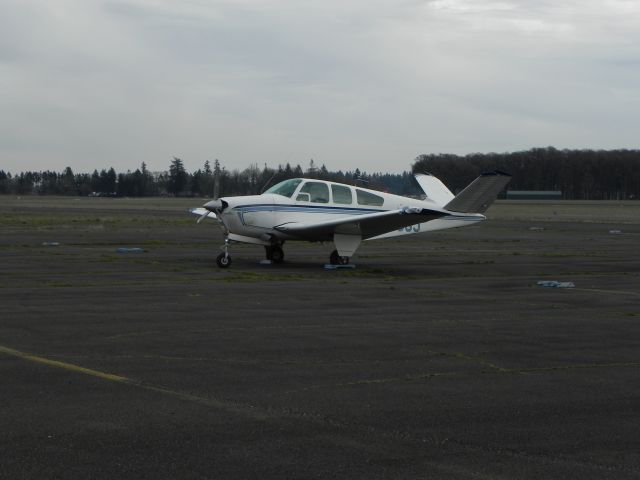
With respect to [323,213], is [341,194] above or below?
above

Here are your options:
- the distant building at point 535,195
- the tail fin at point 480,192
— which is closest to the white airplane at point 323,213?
the tail fin at point 480,192

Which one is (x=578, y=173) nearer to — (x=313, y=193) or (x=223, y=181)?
(x=223, y=181)

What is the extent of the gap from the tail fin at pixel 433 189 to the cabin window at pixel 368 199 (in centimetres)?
250

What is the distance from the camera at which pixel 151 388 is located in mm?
8547

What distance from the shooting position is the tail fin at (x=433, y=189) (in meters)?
26.9

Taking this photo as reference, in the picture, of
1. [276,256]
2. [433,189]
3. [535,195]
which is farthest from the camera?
[535,195]

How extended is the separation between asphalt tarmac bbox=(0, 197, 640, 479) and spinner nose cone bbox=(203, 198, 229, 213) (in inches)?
114

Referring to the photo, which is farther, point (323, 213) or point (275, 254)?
point (275, 254)

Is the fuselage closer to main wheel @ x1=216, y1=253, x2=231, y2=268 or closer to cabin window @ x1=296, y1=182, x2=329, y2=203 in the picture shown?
cabin window @ x1=296, y1=182, x2=329, y2=203

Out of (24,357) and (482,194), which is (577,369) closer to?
(24,357)

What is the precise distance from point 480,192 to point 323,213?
13.0 feet

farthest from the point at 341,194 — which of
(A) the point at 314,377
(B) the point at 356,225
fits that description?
(A) the point at 314,377

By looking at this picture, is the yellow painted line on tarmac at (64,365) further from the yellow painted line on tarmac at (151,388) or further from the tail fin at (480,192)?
the tail fin at (480,192)

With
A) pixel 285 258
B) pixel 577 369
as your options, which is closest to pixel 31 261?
pixel 285 258
